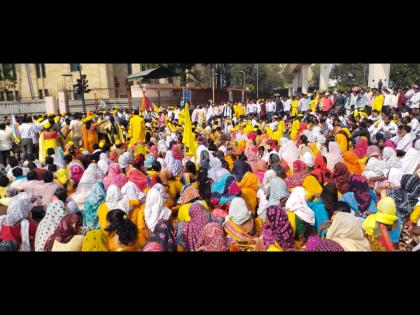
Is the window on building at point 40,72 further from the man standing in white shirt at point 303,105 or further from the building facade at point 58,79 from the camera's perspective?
the man standing in white shirt at point 303,105

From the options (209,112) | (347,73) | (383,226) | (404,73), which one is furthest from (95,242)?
(347,73)

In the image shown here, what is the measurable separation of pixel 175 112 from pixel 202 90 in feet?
31.7

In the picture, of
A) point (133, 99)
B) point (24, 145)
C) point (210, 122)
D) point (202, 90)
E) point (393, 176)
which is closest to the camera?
point (393, 176)

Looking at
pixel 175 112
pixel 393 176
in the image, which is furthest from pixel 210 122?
pixel 393 176

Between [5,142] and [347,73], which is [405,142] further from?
[347,73]

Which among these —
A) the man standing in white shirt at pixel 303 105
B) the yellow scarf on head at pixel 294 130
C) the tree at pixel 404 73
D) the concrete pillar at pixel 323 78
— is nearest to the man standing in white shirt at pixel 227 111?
the man standing in white shirt at pixel 303 105

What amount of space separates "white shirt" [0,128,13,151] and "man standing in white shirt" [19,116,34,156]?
0.40 metres

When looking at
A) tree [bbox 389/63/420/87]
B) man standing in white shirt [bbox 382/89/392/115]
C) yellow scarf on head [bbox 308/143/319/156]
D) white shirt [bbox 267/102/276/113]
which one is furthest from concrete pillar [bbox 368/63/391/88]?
tree [bbox 389/63/420/87]

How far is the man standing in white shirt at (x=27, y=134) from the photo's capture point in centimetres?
927

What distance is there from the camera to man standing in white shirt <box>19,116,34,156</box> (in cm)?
927

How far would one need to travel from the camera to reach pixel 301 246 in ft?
12.6

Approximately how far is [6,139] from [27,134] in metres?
0.63
